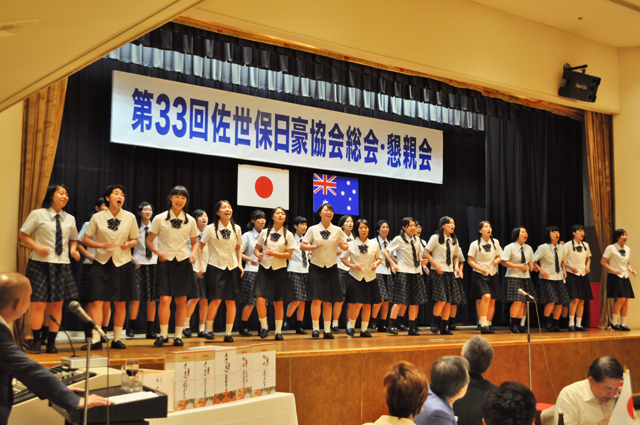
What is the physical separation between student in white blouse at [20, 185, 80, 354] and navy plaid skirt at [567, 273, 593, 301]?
6.67 m

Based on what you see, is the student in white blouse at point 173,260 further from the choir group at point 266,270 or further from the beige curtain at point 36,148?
the beige curtain at point 36,148

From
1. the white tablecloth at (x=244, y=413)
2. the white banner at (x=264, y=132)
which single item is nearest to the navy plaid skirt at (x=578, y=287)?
the white banner at (x=264, y=132)

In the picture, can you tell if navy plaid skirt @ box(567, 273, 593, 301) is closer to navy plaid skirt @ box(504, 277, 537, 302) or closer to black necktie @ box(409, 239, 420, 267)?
navy plaid skirt @ box(504, 277, 537, 302)

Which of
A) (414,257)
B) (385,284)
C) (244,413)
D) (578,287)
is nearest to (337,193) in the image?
(385,284)

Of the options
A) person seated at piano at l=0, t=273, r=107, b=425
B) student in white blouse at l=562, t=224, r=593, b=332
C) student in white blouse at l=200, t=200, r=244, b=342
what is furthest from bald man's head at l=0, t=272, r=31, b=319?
student in white blouse at l=562, t=224, r=593, b=332

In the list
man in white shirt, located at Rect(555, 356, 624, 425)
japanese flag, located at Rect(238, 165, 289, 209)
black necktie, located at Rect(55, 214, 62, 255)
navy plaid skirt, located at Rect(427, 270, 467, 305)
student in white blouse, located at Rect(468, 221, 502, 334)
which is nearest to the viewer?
man in white shirt, located at Rect(555, 356, 624, 425)

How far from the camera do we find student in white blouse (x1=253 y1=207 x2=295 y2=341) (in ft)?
18.8

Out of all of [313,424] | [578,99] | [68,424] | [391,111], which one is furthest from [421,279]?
[68,424]

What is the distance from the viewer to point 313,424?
4414mm

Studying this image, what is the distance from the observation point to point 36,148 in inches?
204

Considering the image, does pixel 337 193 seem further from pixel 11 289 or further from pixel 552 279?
pixel 11 289

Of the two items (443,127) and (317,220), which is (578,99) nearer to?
(443,127)

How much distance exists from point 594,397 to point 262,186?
5.31 meters

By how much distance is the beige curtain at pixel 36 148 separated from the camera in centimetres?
501
